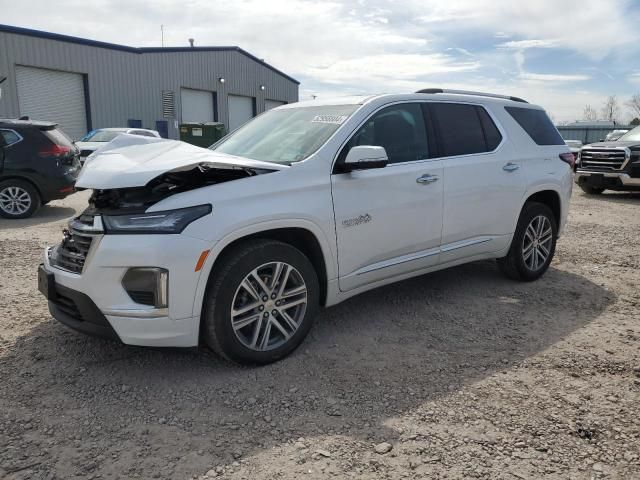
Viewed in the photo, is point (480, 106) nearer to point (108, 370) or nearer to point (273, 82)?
point (108, 370)

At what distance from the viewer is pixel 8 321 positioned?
4.17m

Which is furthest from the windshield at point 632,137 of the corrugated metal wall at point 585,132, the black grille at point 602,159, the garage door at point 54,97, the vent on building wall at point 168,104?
the corrugated metal wall at point 585,132

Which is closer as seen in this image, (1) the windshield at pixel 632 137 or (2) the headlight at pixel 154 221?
(2) the headlight at pixel 154 221

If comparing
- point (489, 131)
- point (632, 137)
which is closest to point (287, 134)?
point (489, 131)

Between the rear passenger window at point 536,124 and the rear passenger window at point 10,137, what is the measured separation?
7710mm

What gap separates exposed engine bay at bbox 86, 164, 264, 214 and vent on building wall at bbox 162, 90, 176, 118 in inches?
945

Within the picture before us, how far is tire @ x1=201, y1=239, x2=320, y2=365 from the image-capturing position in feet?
10.3

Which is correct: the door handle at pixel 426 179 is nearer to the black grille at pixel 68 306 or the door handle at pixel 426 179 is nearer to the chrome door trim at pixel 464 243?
the chrome door trim at pixel 464 243

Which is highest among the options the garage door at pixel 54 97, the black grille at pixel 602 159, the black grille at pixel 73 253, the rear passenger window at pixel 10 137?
the garage door at pixel 54 97

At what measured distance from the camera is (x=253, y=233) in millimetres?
3273

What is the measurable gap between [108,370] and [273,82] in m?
32.1

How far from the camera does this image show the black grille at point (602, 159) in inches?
475

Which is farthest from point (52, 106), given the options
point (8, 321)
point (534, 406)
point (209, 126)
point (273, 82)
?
point (534, 406)

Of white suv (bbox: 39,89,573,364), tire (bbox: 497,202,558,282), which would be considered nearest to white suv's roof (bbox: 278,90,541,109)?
white suv (bbox: 39,89,573,364)
